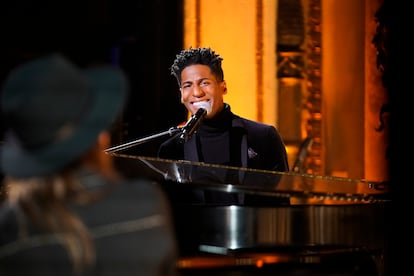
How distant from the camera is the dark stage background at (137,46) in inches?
180

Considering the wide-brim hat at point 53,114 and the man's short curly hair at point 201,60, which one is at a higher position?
the man's short curly hair at point 201,60

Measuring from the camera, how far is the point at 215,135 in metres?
3.89

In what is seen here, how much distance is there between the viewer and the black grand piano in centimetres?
312

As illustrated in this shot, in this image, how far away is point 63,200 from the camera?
4.50 ft

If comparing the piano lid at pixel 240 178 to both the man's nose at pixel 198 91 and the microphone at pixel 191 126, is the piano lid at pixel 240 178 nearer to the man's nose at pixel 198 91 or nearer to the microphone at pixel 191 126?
the microphone at pixel 191 126

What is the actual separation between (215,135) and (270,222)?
882mm

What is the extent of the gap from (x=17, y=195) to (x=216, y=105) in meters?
2.52

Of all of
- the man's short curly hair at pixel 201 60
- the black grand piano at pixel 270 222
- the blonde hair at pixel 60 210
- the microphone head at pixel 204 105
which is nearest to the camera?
the blonde hair at pixel 60 210

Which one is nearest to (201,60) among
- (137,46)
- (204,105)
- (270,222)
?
(204,105)

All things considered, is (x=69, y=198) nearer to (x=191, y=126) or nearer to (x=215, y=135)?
(x=191, y=126)

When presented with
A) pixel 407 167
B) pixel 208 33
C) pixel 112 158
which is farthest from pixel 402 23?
pixel 112 158

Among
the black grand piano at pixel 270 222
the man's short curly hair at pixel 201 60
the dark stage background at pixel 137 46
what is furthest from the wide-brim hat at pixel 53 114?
the dark stage background at pixel 137 46

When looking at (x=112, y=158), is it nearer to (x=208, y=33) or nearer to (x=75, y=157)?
(x=208, y=33)

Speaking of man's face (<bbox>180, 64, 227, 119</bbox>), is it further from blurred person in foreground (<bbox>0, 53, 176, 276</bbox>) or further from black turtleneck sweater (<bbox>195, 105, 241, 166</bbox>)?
blurred person in foreground (<bbox>0, 53, 176, 276</bbox>)
